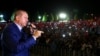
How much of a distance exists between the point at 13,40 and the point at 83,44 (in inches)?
318

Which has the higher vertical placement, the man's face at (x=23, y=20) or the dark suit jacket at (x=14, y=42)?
the man's face at (x=23, y=20)

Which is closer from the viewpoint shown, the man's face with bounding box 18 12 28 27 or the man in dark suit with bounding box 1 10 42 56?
the man in dark suit with bounding box 1 10 42 56

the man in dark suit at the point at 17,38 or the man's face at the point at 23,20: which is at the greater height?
the man's face at the point at 23,20

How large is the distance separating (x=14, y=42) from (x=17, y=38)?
0.10 metres

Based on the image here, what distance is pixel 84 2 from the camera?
41.0 m

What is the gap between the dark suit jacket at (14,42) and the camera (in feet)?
12.2

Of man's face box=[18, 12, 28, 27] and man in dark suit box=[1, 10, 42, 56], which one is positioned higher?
man's face box=[18, 12, 28, 27]

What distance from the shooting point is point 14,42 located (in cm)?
373

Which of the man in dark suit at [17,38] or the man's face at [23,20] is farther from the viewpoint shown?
the man's face at [23,20]

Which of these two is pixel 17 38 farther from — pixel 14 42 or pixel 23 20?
pixel 23 20

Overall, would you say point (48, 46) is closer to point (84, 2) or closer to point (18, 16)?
point (18, 16)

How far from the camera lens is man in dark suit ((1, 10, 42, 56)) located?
3736 mm

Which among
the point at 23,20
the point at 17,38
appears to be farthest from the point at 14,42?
the point at 23,20

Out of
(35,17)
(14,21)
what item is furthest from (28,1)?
(14,21)
